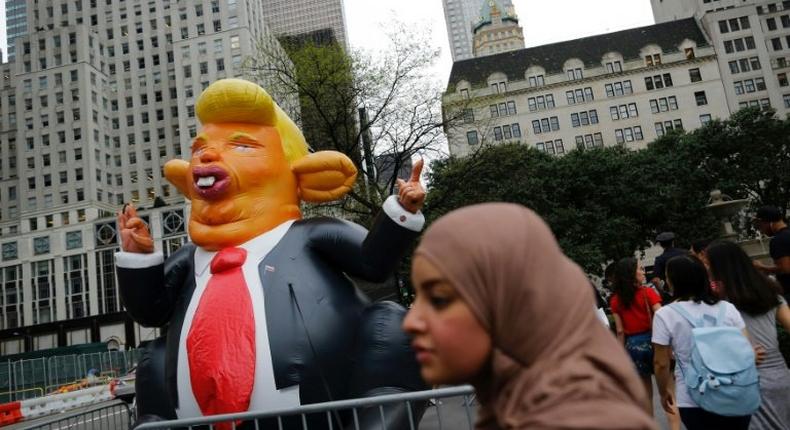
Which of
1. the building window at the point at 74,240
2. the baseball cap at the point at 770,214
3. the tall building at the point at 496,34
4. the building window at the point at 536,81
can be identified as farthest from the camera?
the tall building at the point at 496,34

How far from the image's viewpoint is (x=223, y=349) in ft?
11.3

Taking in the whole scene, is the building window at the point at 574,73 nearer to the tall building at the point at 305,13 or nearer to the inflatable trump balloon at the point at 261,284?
the inflatable trump balloon at the point at 261,284

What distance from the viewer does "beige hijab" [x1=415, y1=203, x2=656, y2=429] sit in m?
1.16

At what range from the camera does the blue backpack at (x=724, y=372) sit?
2736 millimetres

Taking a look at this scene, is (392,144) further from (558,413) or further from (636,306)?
(558,413)

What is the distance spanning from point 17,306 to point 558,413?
60892mm

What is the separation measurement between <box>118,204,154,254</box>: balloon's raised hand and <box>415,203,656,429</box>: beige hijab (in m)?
3.22

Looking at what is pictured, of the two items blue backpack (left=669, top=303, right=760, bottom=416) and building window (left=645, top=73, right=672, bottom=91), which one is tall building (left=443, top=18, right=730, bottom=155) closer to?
building window (left=645, top=73, right=672, bottom=91)

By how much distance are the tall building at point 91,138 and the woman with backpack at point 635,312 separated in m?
45.2

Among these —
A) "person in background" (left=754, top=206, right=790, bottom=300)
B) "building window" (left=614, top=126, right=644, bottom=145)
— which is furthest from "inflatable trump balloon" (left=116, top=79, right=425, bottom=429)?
"building window" (left=614, top=126, right=644, bottom=145)

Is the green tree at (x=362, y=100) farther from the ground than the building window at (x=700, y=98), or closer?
closer

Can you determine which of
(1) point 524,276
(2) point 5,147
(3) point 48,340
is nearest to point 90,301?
(3) point 48,340

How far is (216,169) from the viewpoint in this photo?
13.1 feet

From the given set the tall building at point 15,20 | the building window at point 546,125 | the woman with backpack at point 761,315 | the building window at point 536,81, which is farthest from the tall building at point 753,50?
the tall building at point 15,20
